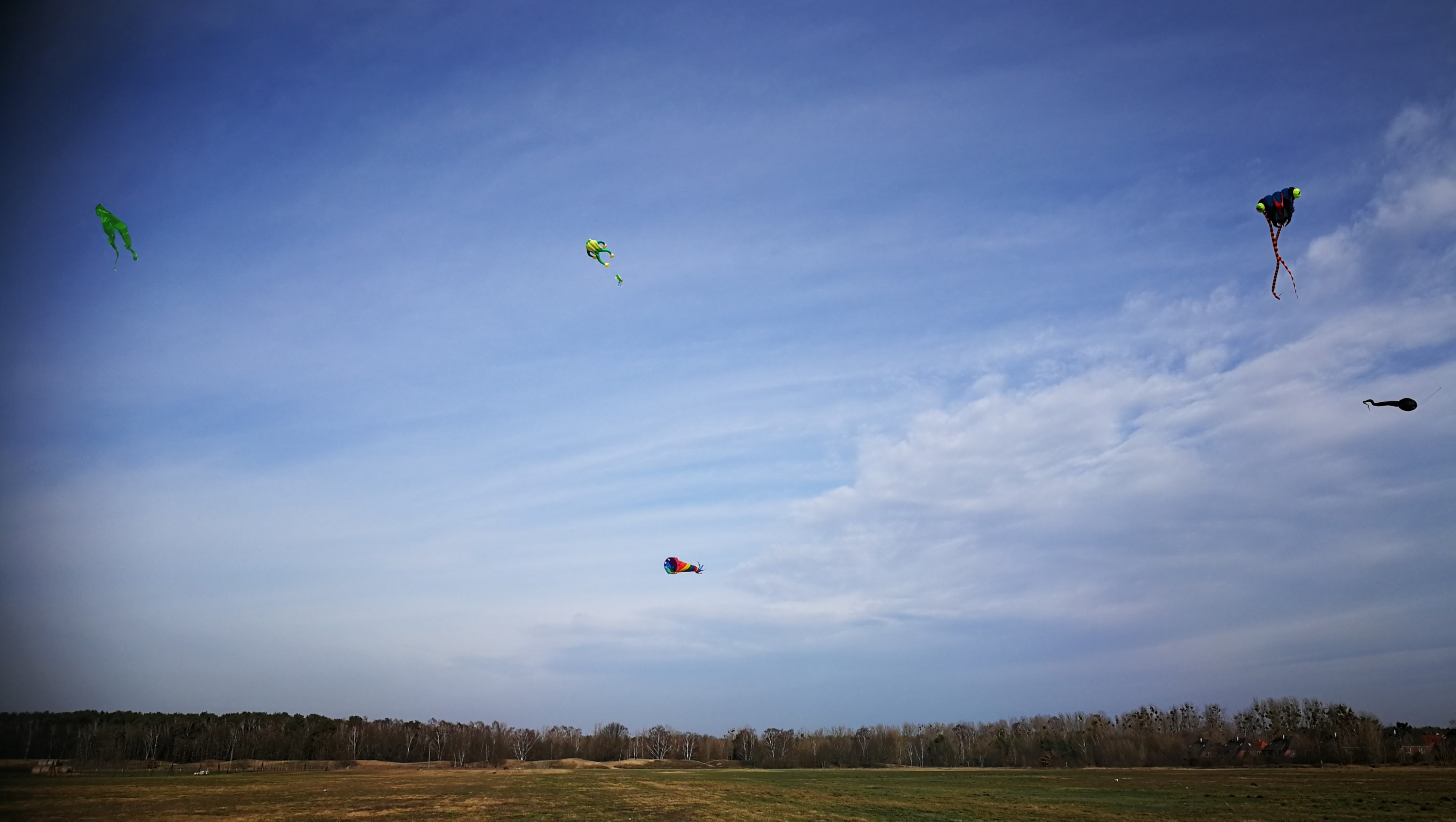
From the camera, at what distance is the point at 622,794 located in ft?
172

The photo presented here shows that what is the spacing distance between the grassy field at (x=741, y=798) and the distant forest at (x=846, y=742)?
3937cm

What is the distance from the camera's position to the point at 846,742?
181m

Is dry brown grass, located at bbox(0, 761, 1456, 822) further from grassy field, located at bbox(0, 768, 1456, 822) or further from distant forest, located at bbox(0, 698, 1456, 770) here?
distant forest, located at bbox(0, 698, 1456, 770)

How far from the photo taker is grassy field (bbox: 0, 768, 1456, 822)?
35.5 m

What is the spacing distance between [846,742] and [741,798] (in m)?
146

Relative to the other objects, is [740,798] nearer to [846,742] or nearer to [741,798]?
[741,798]

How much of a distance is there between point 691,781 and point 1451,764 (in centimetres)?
9357

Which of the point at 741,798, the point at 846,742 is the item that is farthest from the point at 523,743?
the point at 741,798

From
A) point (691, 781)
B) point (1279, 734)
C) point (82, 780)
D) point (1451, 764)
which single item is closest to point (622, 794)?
point (691, 781)

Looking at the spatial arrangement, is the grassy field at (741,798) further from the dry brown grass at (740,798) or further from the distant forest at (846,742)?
the distant forest at (846,742)

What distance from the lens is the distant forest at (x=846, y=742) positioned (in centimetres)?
11200

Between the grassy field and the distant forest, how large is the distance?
1550 inches

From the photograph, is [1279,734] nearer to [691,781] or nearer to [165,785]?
[691,781]

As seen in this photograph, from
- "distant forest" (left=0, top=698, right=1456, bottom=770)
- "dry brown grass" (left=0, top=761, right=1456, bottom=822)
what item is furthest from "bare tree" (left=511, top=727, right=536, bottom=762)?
"dry brown grass" (left=0, top=761, right=1456, bottom=822)
